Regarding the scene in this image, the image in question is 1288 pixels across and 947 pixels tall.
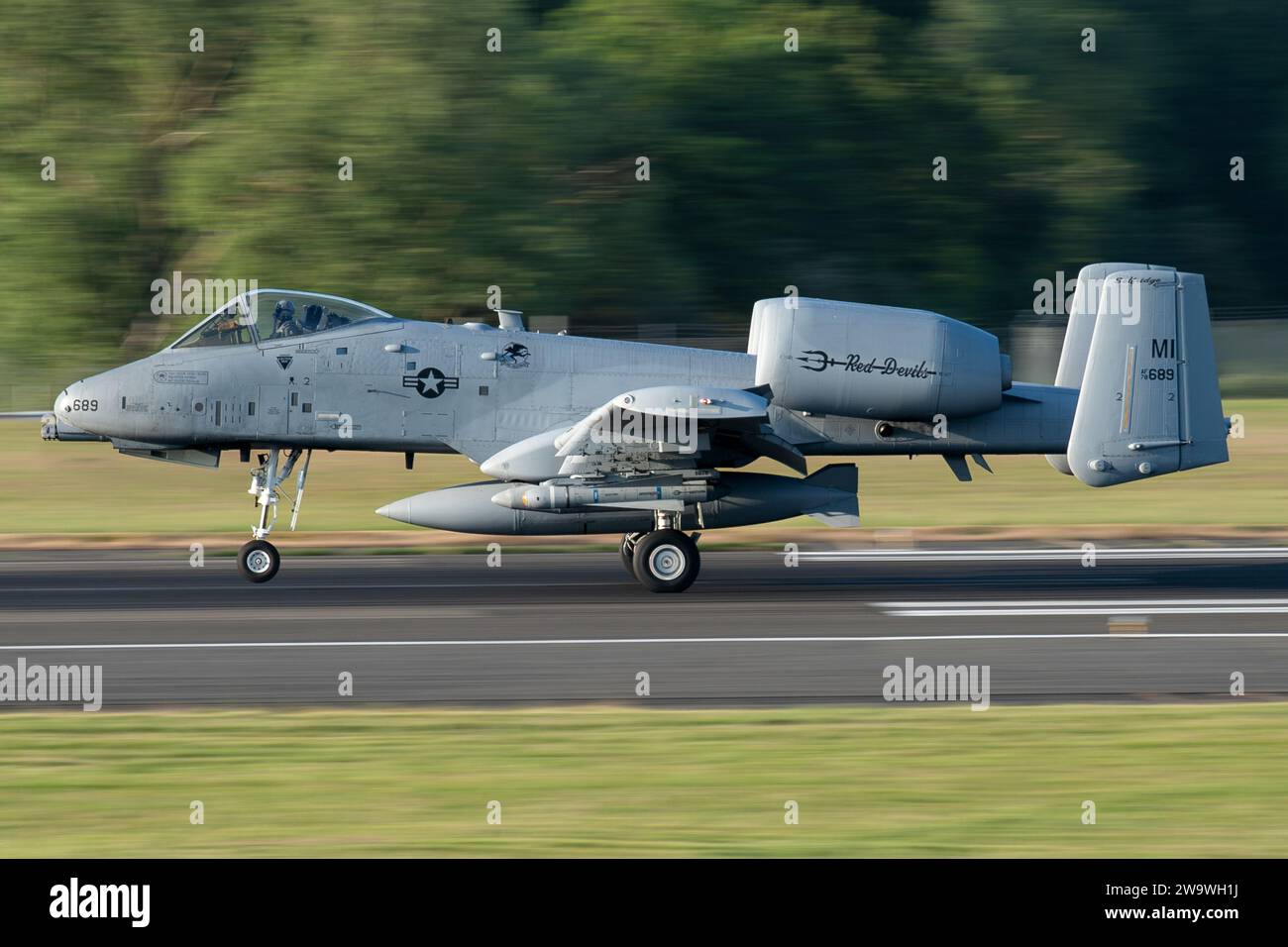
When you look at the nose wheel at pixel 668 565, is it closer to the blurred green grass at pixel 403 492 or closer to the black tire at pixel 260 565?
the black tire at pixel 260 565

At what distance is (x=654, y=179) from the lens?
1578 inches

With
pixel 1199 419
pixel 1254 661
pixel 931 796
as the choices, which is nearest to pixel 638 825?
pixel 931 796

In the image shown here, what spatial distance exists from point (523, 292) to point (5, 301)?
461 inches

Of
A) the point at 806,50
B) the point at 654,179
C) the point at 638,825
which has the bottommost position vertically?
the point at 638,825

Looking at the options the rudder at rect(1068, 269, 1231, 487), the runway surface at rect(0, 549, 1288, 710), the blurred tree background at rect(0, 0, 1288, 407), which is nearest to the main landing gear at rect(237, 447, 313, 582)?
the runway surface at rect(0, 549, 1288, 710)

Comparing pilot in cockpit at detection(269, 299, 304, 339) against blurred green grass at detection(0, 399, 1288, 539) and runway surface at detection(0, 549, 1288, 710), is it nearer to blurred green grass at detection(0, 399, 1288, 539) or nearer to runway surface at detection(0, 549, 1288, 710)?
runway surface at detection(0, 549, 1288, 710)

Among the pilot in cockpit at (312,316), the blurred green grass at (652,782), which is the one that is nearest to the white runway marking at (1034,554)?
the pilot in cockpit at (312,316)

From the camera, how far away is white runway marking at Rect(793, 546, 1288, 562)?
20078mm

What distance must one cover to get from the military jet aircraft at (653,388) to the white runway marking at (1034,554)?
9.22ft

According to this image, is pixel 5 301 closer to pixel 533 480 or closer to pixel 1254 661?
pixel 533 480

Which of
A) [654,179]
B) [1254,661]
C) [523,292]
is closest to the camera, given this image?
[1254,661]

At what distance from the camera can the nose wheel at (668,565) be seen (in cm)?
1697

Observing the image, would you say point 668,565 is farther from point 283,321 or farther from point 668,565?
point 283,321

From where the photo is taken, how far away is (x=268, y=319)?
17281 millimetres
